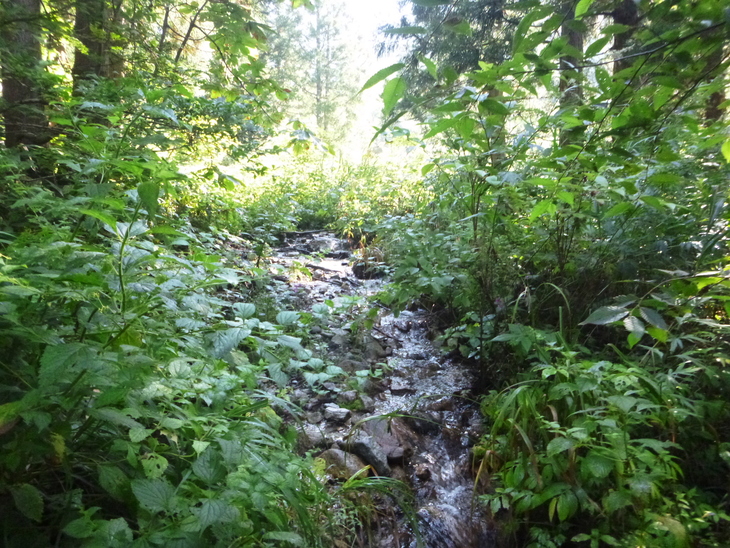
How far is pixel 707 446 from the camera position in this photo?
5.91 feet

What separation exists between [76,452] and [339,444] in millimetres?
1405

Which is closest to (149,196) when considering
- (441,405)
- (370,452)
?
(370,452)

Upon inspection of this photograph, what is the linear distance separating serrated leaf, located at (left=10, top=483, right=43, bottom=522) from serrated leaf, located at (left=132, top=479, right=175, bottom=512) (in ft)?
0.66

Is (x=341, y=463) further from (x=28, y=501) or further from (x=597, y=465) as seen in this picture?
(x=28, y=501)

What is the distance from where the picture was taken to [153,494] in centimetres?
104

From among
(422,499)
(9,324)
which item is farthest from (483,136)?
(9,324)

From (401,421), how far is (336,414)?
1.48ft

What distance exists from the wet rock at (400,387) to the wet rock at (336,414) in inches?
19.9

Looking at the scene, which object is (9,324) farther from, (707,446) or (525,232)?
(525,232)

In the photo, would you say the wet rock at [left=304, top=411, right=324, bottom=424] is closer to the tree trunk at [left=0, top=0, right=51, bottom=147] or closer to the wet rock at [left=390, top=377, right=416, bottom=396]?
the wet rock at [left=390, top=377, right=416, bottom=396]

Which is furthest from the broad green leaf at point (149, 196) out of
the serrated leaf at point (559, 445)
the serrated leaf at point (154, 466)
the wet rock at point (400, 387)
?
the wet rock at point (400, 387)

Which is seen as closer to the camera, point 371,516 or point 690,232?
point 371,516

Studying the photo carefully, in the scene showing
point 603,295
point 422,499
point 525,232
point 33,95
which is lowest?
point 422,499

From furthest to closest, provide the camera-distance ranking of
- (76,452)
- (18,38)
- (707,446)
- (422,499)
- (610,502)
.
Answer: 1. (18,38)
2. (422,499)
3. (707,446)
4. (610,502)
5. (76,452)
